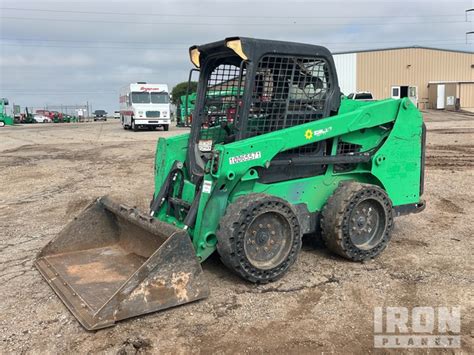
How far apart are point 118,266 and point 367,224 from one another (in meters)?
2.62

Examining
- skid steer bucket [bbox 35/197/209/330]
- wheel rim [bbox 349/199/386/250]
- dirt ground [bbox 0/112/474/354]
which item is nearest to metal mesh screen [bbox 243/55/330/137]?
wheel rim [bbox 349/199/386/250]

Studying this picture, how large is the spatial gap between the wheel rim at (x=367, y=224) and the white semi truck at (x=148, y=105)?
2429 cm

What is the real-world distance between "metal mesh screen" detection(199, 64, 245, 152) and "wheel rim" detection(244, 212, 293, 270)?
1.14m

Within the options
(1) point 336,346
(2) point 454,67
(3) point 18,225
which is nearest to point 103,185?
(3) point 18,225

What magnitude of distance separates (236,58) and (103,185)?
595 centimetres

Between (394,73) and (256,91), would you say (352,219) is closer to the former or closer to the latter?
(256,91)

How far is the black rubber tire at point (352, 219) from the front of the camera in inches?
187

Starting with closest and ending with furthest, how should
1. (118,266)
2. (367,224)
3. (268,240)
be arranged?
(268,240), (118,266), (367,224)

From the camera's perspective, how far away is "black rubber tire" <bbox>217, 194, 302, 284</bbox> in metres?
4.09

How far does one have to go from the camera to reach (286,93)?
15.5 feet

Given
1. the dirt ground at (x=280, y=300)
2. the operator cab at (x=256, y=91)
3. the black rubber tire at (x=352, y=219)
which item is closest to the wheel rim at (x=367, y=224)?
the black rubber tire at (x=352, y=219)

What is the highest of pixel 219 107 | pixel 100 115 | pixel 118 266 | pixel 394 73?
pixel 394 73

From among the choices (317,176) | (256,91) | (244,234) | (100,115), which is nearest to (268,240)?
(244,234)

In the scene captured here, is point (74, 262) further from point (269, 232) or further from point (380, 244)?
point (380, 244)
